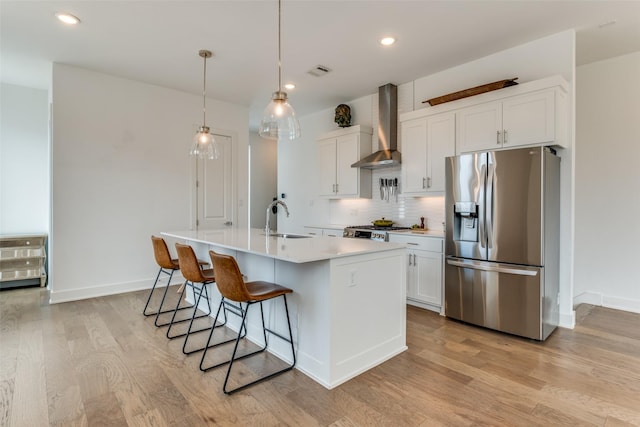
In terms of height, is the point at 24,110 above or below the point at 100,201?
above

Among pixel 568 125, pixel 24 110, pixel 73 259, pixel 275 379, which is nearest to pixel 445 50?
pixel 568 125

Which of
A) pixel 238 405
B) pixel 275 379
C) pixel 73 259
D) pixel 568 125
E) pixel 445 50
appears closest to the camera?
pixel 238 405

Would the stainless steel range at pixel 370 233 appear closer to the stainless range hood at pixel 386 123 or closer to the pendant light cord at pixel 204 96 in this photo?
the stainless range hood at pixel 386 123

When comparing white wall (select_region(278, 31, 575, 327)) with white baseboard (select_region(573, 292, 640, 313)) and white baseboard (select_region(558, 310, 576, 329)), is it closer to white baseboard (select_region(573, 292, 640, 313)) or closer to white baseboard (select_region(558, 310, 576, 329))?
white baseboard (select_region(558, 310, 576, 329))

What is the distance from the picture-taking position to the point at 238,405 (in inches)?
78.8

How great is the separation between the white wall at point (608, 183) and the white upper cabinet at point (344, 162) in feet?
8.94

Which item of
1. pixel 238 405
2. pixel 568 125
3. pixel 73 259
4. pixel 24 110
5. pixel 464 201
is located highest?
pixel 24 110

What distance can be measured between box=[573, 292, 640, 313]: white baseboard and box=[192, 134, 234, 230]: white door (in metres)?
5.10

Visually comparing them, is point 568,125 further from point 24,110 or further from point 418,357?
point 24,110

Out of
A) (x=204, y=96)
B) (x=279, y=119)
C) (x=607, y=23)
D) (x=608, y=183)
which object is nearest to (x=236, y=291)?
(x=279, y=119)

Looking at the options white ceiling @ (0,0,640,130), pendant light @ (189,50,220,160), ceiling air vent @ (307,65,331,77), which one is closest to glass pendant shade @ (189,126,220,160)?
pendant light @ (189,50,220,160)

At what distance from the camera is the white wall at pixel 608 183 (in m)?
3.79

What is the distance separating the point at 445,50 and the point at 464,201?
67.2 inches

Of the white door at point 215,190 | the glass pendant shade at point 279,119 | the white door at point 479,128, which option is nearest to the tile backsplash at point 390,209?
the white door at point 479,128
